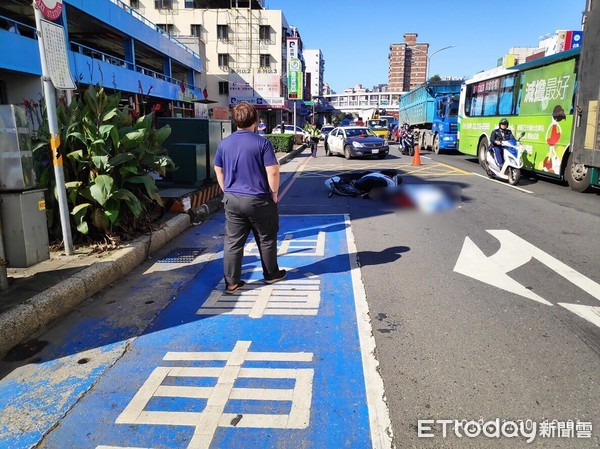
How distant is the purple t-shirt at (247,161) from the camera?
4.33 m

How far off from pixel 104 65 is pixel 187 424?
2361 centimetres

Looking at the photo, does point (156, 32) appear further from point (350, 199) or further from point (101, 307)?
point (101, 307)

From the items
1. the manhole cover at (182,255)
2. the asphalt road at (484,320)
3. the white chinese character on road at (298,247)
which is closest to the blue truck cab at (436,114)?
the asphalt road at (484,320)

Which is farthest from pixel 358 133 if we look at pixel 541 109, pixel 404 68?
pixel 404 68

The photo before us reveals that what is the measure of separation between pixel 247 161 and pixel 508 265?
3249 mm

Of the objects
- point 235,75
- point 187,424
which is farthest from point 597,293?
point 235,75

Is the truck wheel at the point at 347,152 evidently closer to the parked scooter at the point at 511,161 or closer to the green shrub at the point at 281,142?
the green shrub at the point at 281,142

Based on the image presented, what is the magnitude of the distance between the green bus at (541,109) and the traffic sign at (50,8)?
8.94 meters

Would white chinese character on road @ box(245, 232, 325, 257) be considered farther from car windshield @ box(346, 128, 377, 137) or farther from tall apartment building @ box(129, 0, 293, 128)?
tall apartment building @ box(129, 0, 293, 128)

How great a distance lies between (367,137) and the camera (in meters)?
20.8

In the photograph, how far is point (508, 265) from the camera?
5270 mm

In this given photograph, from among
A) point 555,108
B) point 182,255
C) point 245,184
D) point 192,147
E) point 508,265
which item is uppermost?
point 555,108

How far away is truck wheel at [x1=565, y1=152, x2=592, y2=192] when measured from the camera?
9992mm

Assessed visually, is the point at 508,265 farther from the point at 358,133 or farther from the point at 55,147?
the point at 358,133
